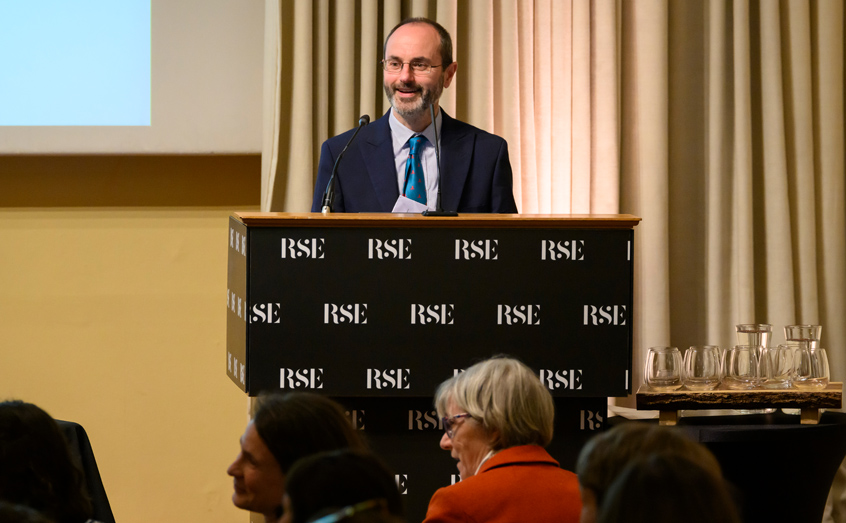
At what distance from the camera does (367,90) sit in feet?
13.6

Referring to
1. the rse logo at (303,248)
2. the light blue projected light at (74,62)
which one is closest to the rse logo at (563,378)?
the rse logo at (303,248)

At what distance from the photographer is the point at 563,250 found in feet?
8.36

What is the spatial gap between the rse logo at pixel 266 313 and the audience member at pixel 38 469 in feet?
2.58

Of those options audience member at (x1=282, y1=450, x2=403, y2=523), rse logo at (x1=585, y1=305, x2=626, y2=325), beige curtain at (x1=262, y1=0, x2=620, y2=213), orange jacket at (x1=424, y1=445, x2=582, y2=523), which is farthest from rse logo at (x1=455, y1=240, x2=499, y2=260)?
beige curtain at (x1=262, y1=0, x2=620, y2=213)

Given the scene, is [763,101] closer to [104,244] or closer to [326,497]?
[104,244]

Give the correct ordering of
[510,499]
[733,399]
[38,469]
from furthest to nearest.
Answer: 1. [733,399]
2. [510,499]
3. [38,469]

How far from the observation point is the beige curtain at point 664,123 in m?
4.15

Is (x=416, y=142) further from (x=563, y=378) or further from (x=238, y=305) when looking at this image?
(x=563, y=378)

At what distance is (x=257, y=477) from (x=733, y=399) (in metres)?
1.77

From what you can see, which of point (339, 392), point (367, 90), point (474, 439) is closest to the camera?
point (474, 439)

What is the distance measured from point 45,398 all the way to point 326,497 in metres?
3.64

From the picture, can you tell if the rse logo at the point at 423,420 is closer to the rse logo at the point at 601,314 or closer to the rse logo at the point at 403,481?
the rse logo at the point at 403,481

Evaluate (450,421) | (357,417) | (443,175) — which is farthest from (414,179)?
(450,421)

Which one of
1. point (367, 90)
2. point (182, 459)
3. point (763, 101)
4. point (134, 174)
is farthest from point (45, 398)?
point (763, 101)
